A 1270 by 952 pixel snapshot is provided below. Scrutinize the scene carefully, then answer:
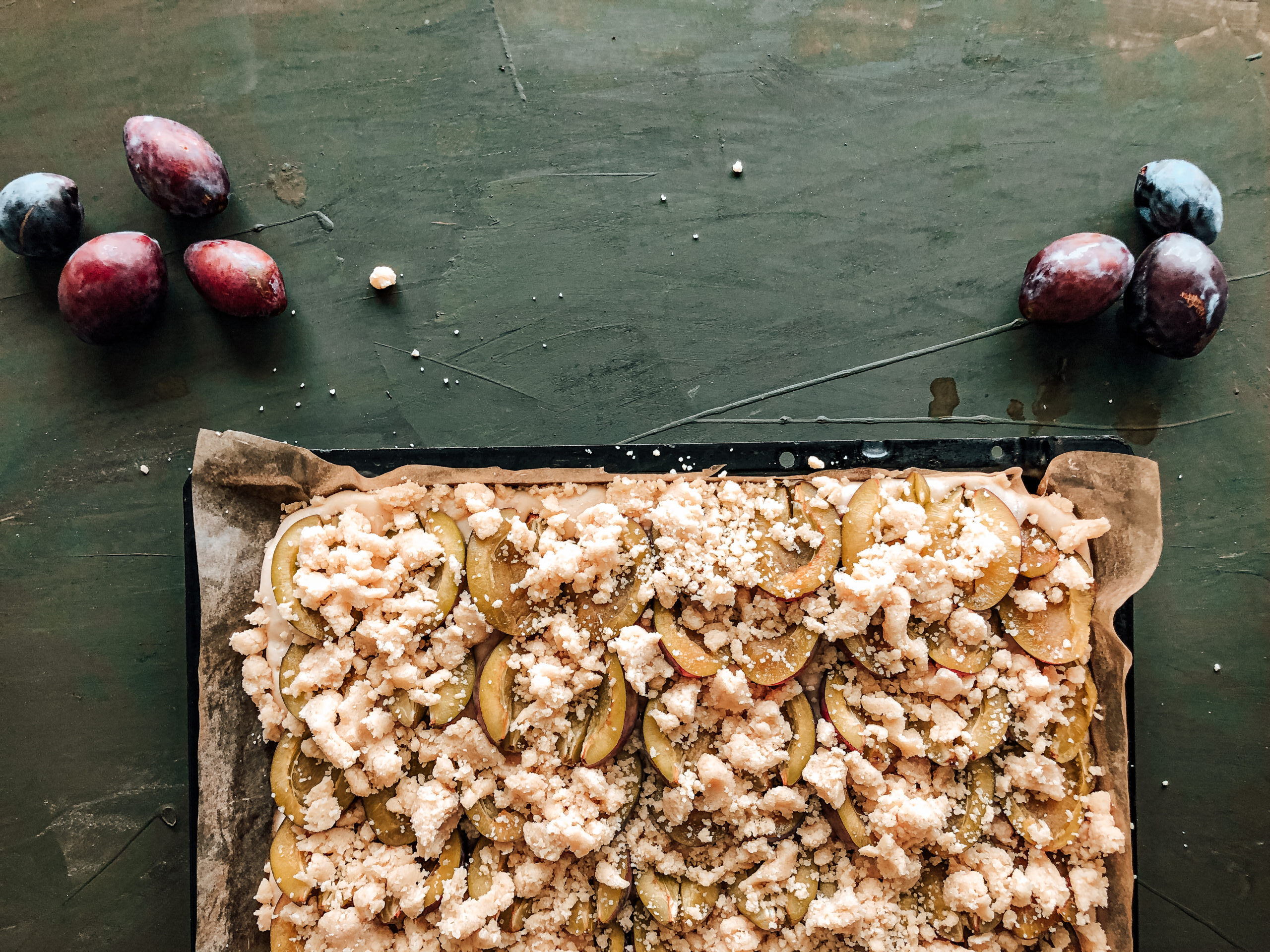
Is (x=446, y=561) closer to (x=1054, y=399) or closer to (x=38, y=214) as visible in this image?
(x=38, y=214)

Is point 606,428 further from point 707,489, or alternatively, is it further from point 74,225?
point 74,225

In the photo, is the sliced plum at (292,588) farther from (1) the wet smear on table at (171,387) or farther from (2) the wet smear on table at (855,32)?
(2) the wet smear on table at (855,32)

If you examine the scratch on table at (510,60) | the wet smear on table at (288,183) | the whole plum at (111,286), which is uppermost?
the scratch on table at (510,60)

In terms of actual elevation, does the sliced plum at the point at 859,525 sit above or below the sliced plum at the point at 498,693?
above

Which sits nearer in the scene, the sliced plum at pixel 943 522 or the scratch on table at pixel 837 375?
the sliced plum at pixel 943 522

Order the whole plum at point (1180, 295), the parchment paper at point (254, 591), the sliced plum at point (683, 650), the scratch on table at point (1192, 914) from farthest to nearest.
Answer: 1. the scratch on table at point (1192, 914)
2. the whole plum at point (1180, 295)
3. the parchment paper at point (254, 591)
4. the sliced plum at point (683, 650)

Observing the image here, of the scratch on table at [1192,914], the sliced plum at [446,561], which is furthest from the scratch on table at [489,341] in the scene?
the scratch on table at [1192,914]
